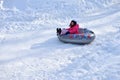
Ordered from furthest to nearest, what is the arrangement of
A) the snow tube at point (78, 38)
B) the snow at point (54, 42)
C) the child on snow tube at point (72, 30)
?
the child on snow tube at point (72, 30) < the snow tube at point (78, 38) < the snow at point (54, 42)

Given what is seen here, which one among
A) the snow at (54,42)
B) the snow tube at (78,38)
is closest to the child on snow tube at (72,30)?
the snow tube at (78,38)

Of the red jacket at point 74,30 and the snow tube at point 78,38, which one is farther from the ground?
the red jacket at point 74,30

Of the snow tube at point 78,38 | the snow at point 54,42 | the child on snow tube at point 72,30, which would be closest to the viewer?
the snow at point 54,42

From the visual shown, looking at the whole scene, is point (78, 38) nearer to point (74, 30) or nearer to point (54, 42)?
point (74, 30)

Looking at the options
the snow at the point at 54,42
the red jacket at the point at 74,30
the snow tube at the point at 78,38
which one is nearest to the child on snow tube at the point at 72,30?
the red jacket at the point at 74,30


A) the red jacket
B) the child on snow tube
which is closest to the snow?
the child on snow tube

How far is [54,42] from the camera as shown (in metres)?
12.9

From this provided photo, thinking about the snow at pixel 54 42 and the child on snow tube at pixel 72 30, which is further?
the child on snow tube at pixel 72 30

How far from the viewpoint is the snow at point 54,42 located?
10500 mm

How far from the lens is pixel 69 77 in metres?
10.2

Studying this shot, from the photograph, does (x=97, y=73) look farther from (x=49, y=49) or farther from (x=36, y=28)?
(x=36, y=28)

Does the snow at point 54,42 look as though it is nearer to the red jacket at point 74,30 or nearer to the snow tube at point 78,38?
the snow tube at point 78,38

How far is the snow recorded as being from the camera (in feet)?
34.4

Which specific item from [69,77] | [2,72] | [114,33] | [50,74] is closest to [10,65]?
[2,72]
